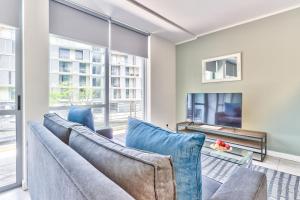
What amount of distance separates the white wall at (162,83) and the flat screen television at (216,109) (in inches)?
27.4

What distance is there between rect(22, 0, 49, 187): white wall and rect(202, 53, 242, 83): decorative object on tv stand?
3155 millimetres

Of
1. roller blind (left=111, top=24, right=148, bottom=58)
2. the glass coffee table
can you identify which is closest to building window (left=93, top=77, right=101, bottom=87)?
roller blind (left=111, top=24, right=148, bottom=58)

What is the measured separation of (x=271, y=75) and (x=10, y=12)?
4.00m

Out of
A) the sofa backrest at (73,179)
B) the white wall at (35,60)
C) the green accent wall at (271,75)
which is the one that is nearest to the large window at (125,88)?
the white wall at (35,60)

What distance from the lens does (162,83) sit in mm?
4230

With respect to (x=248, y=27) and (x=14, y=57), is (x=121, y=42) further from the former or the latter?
(x=248, y=27)

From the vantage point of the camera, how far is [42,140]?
1.03m

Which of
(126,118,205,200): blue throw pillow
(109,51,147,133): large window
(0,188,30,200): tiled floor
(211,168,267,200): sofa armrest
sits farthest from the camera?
(109,51,147,133): large window

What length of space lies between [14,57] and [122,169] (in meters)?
2.24

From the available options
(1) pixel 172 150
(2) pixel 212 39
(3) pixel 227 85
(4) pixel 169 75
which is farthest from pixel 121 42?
(1) pixel 172 150

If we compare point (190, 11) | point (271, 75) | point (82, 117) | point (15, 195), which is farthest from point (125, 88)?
point (271, 75)

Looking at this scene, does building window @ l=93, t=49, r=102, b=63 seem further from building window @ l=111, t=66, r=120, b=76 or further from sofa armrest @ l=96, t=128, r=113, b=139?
sofa armrest @ l=96, t=128, r=113, b=139

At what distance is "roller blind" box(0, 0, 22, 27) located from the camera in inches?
76.3

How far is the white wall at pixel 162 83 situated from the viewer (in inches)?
156
